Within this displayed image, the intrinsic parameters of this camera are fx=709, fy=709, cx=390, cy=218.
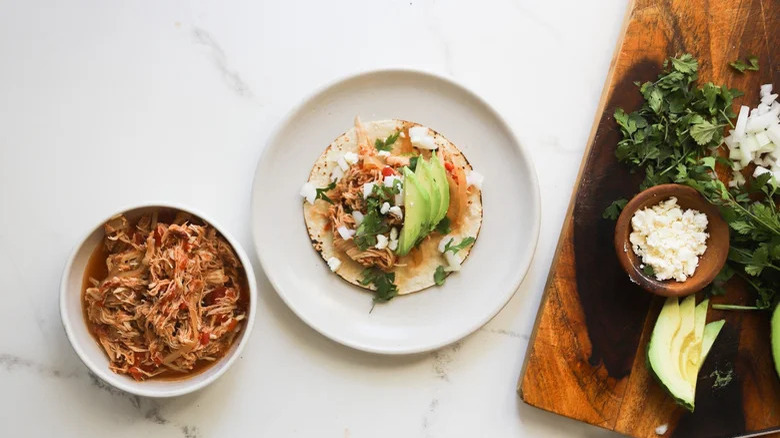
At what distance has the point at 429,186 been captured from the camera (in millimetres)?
2832

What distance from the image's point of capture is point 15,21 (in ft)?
10.2

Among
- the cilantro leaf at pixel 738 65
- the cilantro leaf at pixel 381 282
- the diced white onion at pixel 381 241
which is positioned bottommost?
the cilantro leaf at pixel 381 282

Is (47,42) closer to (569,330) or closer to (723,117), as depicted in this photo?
(569,330)

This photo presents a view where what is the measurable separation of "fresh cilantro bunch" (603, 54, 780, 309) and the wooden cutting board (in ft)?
0.21

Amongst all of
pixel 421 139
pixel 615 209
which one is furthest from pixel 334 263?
pixel 615 209

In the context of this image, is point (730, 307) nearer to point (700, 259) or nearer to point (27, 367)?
point (700, 259)

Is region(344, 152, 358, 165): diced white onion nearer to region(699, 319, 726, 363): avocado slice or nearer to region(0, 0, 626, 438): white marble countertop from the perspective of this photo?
region(0, 0, 626, 438): white marble countertop

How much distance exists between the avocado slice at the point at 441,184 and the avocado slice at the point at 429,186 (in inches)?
0.7

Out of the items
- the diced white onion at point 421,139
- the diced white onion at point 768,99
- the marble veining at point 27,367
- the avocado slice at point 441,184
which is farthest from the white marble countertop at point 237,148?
the diced white onion at point 768,99

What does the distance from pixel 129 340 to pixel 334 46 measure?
4.96 ft

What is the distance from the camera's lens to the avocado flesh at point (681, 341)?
114 inches

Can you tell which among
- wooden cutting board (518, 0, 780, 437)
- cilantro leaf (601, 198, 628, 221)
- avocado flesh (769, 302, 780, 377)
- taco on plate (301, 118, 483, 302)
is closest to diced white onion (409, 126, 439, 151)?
taco on plate (301, 118, 483, 302)

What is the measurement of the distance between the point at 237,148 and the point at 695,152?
76.8 inches

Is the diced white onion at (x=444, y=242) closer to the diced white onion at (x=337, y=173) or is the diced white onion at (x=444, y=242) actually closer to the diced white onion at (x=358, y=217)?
the diced white onion at (x=358, y=217)
